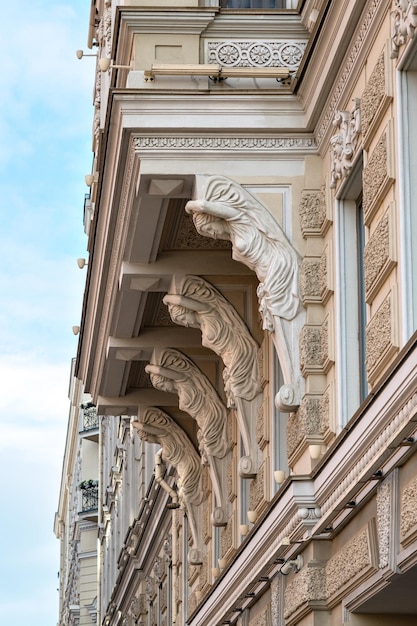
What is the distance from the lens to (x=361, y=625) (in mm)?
11773

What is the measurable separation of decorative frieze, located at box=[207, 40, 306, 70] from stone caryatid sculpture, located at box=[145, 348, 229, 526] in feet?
16.3

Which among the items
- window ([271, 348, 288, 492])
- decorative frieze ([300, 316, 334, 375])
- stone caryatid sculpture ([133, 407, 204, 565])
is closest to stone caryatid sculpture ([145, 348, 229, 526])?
stone caryatid sculpture ([133, 407, 204, 565])

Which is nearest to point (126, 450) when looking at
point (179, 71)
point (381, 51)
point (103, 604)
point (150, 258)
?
point (103, 604)

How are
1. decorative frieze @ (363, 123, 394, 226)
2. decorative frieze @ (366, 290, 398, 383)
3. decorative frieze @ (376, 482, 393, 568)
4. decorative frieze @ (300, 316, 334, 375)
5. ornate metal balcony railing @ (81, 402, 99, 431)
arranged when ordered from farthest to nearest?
ornate metal balcony railing @ (81, 402, 99, 431)
decorative frieze @ (300, 316, 334, 375)
decorative frieze @ (363, 123, 394, 226)
decorative frieze @ (366, 290, 398, 383)
decorative frieze @ (376, 482, 393, 568)

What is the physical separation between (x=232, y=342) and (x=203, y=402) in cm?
272

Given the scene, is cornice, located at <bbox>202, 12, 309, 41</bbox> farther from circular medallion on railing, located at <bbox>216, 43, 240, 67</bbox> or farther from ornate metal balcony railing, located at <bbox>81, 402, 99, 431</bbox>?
Result: ornate metal balcony railing, located at <bbox>81, 402, 99, 431</bbox>

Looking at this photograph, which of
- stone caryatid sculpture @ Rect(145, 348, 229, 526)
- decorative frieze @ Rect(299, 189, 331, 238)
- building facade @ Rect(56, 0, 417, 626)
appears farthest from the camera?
stone caryatid sculpture @ Rect(145, 348, 229, 526)

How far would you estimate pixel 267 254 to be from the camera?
44.0ft

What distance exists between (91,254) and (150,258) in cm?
214

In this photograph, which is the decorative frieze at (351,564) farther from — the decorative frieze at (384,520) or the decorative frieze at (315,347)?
the decorative frieze at (315,347)

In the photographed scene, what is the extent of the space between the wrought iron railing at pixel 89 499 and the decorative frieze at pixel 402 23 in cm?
4677

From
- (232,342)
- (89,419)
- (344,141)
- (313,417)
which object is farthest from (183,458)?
(89,419)

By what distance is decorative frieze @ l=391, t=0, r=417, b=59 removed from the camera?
1041 centimetres

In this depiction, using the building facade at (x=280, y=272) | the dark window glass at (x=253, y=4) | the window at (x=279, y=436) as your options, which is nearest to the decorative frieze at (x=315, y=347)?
the building facade at (x=280, y=272)
